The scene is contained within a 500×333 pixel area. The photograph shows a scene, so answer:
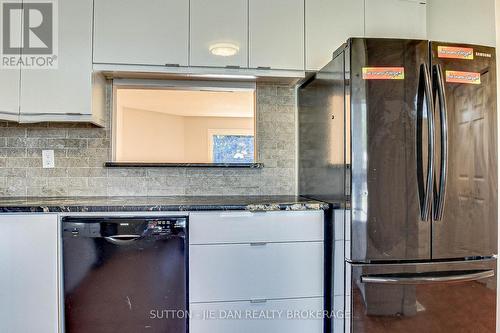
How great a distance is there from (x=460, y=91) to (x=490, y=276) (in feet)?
3.10

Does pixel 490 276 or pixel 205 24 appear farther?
pixel 205 24

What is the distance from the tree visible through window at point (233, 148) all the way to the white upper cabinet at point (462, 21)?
5.00 ft

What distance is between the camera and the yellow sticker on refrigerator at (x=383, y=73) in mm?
1516

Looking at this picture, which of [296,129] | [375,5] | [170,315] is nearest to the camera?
[170,315]

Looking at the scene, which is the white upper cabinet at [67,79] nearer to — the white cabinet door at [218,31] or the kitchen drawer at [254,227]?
the white cabinet door at [218,31]

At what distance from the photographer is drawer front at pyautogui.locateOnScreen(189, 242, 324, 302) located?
65.6 inches

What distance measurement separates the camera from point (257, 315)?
1.70m

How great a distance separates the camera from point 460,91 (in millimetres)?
1542

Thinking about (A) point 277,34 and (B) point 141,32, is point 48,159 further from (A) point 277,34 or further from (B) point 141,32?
(A) point 277,34

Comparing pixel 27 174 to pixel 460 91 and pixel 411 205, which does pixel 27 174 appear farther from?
pixel 460 91

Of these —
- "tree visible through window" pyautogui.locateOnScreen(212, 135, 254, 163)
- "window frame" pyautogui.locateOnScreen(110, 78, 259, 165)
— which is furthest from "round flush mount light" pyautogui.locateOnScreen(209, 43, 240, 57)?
"tree visible through window" pyautogui.locateOnScreen(212, 135, 254, 163)

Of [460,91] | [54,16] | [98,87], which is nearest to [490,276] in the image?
[460,91]
